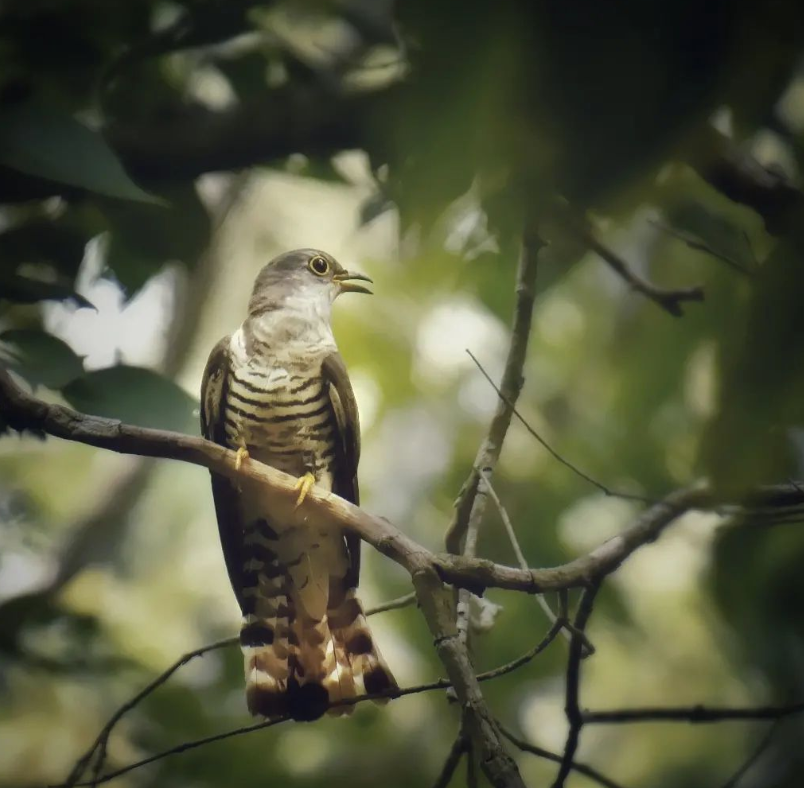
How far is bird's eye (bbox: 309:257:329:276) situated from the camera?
1.43m

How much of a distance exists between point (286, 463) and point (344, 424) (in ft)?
0.33

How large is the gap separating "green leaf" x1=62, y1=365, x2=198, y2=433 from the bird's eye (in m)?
0.38

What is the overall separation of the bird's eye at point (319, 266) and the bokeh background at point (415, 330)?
6 centimetres

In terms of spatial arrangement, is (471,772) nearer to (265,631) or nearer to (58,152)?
(265,631)

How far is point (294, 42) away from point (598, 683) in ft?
3.87

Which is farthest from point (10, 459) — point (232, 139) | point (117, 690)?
point (232, 139)

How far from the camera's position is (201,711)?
1.42 metres

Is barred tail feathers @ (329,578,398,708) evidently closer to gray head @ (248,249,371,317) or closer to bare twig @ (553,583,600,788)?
bare twig @ (553,583,600,788)

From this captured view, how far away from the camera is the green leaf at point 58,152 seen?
0.65m

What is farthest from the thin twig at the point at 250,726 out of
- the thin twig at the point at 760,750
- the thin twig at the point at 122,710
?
the thin twig at the point at 760,750

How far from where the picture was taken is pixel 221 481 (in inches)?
49.5

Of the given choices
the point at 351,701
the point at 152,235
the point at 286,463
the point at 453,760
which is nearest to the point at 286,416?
the point at 286,463

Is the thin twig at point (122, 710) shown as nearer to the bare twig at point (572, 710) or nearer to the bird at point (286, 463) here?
Answer: the bird at point (286, 463)

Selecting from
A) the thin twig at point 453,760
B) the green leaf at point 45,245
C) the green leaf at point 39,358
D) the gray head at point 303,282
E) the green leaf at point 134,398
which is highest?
the gray head at point 303,282
